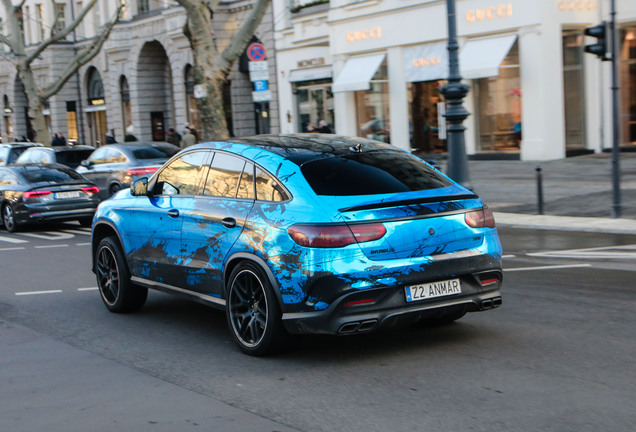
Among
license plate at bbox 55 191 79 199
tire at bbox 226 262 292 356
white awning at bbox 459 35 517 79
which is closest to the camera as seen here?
tire at bbox 226 262 292 356

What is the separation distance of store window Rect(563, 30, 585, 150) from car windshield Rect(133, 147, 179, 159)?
11393mm

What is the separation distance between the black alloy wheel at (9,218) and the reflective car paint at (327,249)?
37.1 ft

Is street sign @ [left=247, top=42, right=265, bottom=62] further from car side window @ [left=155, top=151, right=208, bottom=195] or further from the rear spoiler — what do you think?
the rear spoiler

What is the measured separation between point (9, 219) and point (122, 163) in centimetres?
341

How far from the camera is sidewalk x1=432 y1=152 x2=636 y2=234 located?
13763mm

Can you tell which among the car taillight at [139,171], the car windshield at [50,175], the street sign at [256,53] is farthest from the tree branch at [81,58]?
the car windshield at [50,175]

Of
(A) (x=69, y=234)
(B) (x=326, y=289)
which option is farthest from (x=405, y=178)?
(A) (x=69, y=234)

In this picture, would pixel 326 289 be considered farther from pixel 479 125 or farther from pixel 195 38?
pixel 479 125

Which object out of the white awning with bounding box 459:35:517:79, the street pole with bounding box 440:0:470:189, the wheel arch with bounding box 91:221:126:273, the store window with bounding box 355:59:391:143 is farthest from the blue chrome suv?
the store window with bounding box 355:59:391:143

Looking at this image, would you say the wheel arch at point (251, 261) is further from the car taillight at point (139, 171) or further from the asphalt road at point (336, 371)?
the car taillight at point (139, 171)

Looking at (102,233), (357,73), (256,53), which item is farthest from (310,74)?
(102,233)

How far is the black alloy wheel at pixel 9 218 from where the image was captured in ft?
56.5

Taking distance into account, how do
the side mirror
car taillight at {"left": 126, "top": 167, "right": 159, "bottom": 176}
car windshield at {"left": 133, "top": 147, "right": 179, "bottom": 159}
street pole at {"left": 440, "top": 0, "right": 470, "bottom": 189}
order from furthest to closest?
1. car windshield at {"left": 133, "top": 147, "right": 179, "bottom": 159}
2. car taillight at {"left": 126, "top": 167, "right": 159, "bottom": 176}
3. street pole at {"left": 440, "top": 0, "right": 470, "bottom": 189}
4. the side mirror

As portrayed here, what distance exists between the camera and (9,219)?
17406mm
